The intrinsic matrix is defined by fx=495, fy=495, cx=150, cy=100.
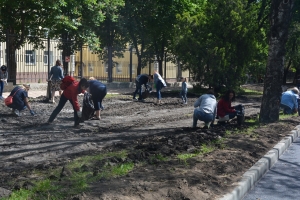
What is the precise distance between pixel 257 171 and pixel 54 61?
68.7 ft

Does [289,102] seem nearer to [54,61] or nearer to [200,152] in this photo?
[200,152]

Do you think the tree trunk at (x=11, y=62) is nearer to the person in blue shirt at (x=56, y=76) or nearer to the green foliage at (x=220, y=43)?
the person in blue shirt at (x=56, y=76)

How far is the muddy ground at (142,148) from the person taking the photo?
641 cm

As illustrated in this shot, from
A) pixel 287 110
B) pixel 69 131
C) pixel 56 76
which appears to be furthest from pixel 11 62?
pixel 287 110

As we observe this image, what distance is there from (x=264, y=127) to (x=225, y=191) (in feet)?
23.3

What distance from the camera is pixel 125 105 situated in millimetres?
19391

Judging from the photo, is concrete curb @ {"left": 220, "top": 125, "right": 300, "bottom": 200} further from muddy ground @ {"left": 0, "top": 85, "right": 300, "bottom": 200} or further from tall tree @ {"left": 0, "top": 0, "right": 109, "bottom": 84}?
tall tree @ {"left": 0, "top": 0, "right": 109, "bottom": 84}

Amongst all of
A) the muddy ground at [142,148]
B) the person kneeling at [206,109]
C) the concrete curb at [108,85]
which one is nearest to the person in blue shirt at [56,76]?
the muddy ground at [142,148]

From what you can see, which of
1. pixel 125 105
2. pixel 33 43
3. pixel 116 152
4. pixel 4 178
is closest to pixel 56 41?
pixel 33 43

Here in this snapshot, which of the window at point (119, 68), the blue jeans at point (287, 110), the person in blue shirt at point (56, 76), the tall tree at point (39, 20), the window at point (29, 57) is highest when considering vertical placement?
the tall tree at point (39, 20)

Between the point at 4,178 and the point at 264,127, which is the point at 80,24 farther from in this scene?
the point at 4,178

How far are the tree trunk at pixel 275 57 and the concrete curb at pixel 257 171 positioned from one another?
2603 millimetres

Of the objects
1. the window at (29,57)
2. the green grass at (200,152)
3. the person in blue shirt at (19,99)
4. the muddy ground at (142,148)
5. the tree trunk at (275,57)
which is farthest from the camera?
the window at (29,57)

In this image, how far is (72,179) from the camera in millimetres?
6680
